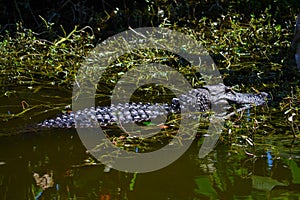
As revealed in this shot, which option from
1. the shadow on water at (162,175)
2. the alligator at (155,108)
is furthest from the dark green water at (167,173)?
the alligator at (155,108)

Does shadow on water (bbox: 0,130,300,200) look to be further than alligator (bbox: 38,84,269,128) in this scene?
No

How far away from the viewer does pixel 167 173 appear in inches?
126

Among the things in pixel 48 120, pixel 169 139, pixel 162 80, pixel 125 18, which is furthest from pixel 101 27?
pixel 169 139

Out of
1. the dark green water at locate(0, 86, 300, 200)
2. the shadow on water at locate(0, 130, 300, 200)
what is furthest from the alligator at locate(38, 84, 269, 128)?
the shadow on water at locate(0, 130, 300, 200)

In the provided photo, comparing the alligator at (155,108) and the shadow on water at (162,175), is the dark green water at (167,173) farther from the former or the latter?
the alligator at (155,108)

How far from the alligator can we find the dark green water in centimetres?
27

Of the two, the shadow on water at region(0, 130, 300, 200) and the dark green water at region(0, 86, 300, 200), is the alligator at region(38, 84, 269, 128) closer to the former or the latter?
the dark green water at region(0, 86, 300, 200)

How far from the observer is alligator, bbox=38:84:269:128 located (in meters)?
4.09

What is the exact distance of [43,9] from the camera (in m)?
6.36

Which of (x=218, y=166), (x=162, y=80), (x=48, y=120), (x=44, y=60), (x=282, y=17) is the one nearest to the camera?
(x=218, y=166)

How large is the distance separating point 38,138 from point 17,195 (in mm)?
913

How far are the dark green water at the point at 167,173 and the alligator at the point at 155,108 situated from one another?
0.88 feet

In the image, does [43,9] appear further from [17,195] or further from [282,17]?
[17,195]

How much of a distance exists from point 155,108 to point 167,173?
1.12 meters
